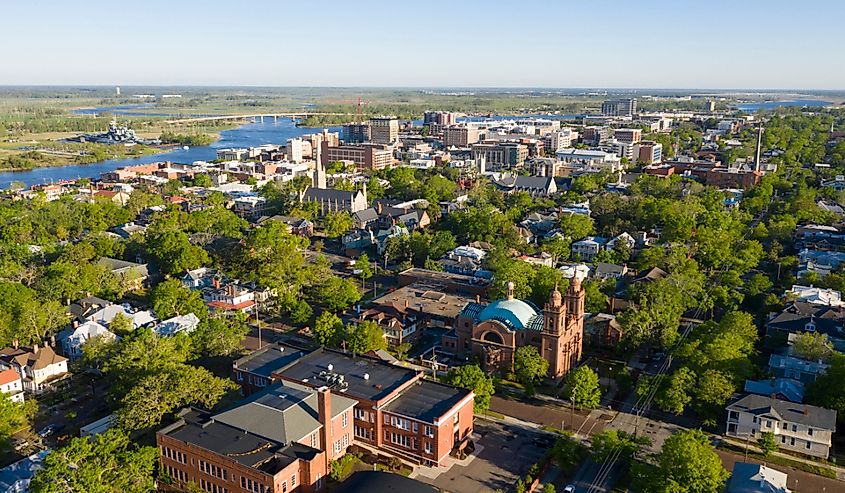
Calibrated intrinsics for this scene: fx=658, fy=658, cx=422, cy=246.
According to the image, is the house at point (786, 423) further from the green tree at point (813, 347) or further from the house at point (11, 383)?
the house at point (11, 383)

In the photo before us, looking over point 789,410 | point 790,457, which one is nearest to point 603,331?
point 789,410

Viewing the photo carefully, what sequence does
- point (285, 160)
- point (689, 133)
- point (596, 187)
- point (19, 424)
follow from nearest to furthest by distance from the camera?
1. point (19, 424)
2. point (596, 187)
3. point (285, 160)
4. point (689, 133)

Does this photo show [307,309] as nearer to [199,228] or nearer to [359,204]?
[199,228]

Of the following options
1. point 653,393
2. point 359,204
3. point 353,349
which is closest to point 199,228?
point 359,204

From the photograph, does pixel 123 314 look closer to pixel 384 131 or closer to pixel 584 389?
pixel 584 389

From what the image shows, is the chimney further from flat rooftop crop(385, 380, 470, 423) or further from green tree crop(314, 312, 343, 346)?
green tree crop(314, 312, 343, 346)

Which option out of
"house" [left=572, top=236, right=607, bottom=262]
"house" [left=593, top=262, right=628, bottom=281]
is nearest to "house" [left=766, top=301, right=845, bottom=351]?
"house" [left=593, top=262, right=628, bottom=281]
